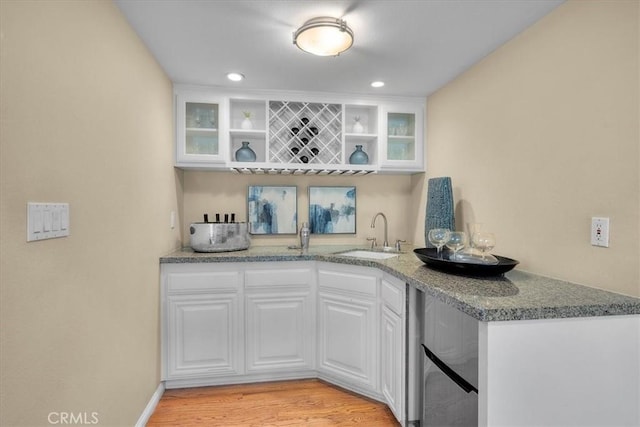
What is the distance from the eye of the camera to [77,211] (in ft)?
3.77

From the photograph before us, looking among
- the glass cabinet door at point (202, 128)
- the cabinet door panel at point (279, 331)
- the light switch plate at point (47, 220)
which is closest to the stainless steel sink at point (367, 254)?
the cabinet door panel at point (279, 331)

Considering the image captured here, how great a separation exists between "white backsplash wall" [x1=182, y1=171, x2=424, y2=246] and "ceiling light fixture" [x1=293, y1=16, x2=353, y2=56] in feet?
4.44

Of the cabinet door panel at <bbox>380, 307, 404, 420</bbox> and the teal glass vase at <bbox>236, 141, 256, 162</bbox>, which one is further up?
the teal glass vase at <bbox>236, 141, 256, 162</bbox>

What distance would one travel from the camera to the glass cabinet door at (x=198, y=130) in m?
2.39

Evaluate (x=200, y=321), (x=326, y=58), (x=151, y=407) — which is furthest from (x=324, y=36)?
(x=151, y=407)

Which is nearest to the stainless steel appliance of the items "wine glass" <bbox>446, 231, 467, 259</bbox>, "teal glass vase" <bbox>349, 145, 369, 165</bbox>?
"wine glass" <bbox>446, 231, 467, 259</bbox>

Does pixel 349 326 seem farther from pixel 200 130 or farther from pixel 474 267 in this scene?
pixel 200 130

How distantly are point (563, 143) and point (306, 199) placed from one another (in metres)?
1.93

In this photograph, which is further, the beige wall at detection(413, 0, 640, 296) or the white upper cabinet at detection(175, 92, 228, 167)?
the white upper cabinet at detection(175, 92, 228, 167)

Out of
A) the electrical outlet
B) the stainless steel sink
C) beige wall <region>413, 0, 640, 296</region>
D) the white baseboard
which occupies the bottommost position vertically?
the white baseboard

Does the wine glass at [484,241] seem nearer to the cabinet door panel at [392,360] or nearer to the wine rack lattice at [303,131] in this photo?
the cabinet door panel at [392,360]

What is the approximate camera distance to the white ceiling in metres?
1.47

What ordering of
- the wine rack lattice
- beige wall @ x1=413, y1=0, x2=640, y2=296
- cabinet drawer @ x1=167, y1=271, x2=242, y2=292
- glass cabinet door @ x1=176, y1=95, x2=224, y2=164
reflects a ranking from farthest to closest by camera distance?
the wine rack lattice
glass cabinet door @ x1=176, y1=95, x2=224, y2=164
cabinet drawer @ x1=167, y1=271, x2=242, y2=292
beige wall @ x1=413, y1=0, x2=640, y2=296

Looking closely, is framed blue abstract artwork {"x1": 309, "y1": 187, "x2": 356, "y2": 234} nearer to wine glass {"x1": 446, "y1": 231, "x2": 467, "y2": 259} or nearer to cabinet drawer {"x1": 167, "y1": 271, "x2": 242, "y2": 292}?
cabinet drawer {"x1": 167, "y1": 271, "x2": 242, "y2": 292}
